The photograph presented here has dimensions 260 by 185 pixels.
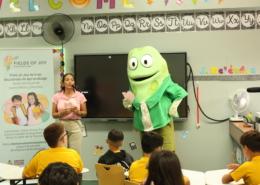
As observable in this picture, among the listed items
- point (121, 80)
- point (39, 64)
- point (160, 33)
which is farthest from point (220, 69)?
point (39, 64)

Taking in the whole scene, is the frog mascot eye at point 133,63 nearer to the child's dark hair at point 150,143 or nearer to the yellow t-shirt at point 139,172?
the child's dark hair at point 150,143

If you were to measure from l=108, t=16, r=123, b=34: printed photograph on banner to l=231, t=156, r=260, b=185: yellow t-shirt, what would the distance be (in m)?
2.98

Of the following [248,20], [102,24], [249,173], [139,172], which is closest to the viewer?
[249,173]

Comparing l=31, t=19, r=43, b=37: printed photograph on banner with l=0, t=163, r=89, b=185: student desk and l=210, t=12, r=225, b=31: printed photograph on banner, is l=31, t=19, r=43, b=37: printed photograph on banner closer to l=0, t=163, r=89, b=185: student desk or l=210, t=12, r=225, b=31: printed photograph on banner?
l=210, t=12, r=225, b=31: printed photograph on banner

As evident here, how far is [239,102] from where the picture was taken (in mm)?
4961

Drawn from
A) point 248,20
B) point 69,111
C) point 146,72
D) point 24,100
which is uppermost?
point 248,20

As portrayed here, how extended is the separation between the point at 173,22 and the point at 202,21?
365mm

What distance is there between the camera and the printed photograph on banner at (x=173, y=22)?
203 inches

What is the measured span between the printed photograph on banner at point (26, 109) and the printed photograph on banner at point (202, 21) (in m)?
2.15

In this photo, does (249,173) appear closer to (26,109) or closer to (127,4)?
(127,4)

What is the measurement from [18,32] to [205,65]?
2.54 m

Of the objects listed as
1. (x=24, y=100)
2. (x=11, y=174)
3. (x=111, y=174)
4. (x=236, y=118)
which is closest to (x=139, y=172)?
(x=111, y=174)

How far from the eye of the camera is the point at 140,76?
4543 millimetres

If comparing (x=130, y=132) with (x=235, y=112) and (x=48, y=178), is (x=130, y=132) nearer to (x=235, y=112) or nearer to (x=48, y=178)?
(x=235, y=112)
